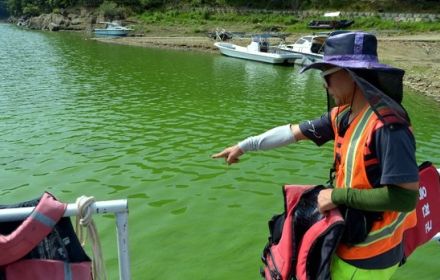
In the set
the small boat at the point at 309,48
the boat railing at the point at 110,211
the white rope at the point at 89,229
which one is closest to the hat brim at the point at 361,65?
the boat railing at the point at 110,211

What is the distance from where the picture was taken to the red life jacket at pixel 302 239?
238cm

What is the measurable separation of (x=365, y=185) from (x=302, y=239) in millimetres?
516

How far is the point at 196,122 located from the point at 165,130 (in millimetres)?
1280

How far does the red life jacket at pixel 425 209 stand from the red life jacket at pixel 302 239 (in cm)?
61

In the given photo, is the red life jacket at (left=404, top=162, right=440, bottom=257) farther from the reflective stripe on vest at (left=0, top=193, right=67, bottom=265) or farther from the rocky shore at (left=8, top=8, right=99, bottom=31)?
the rocky shore at (left=8, top=8, right=99, bottom=31)

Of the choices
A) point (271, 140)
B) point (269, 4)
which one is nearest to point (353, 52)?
point (271, 140)

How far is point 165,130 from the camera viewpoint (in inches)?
464

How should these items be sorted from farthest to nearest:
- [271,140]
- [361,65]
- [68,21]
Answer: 1. [68,21]
2. [271,140]
3. [361,65]

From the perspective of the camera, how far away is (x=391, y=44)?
34.6m

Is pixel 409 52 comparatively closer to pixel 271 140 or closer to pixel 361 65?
pixel 271 140

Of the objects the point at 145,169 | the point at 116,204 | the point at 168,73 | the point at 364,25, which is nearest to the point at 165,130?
the point at 145,169

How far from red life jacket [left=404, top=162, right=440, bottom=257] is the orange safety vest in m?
0.24

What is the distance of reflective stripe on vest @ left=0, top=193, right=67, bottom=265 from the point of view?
226 cm

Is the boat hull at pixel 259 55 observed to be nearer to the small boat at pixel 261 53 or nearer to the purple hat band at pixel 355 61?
→ the small boat at pixel 261 53
